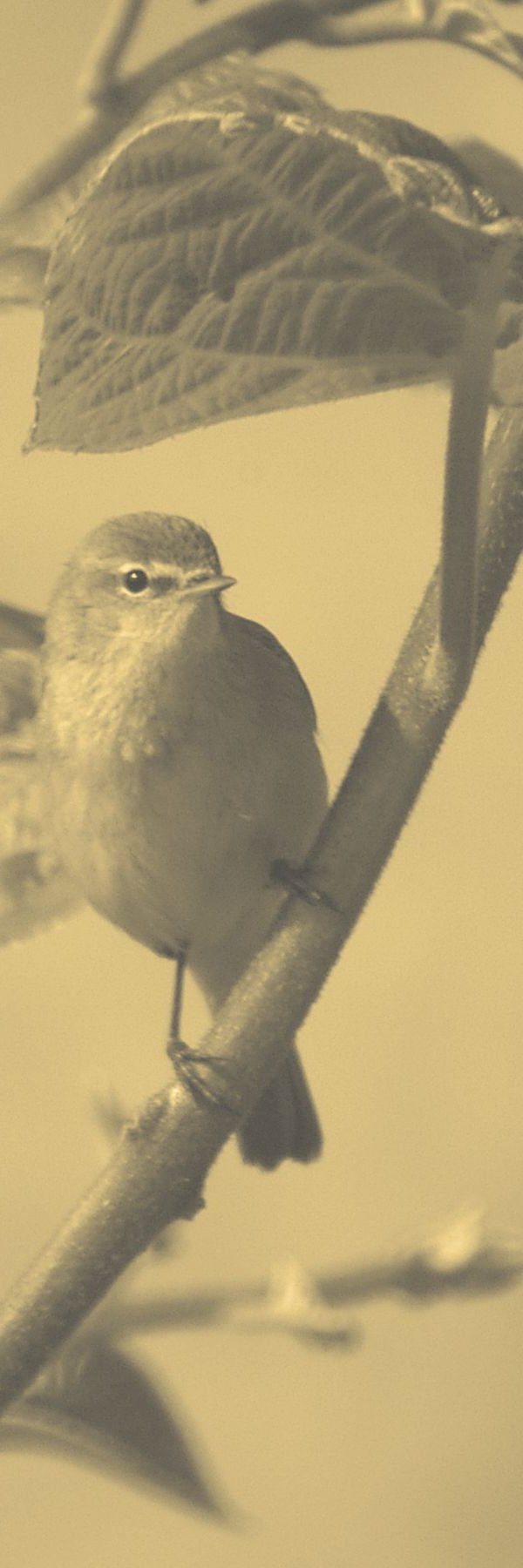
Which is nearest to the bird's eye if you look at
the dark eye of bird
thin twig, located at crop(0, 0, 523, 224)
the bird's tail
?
the dark eye of bird

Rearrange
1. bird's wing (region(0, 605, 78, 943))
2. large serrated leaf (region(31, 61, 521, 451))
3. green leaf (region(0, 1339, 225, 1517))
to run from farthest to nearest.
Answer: bird's wing (region(0, 605, 78, 943)), green leaf (region(0, 1339, 225, 1517)), large serrated leaf (region(31, 61, 521, 451))

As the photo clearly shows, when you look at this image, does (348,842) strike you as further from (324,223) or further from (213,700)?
(213,700)

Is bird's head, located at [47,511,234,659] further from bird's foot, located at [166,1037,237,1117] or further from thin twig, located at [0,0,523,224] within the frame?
bird's foot, located at [166,1037,237,1117]

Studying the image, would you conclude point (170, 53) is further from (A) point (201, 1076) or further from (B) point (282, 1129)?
(B) point (282, 1129)

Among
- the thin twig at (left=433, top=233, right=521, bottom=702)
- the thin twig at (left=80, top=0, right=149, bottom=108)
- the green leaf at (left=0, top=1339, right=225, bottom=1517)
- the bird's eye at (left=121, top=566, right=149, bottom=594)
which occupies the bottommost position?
the green leaf at (left=0, top=1339, right=225, bottom=1517)

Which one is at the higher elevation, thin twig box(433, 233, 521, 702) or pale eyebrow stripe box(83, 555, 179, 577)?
pale eyebrow stripe box(83, 555, 179, 577)

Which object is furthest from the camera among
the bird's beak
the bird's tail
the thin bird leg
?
the bird's tail

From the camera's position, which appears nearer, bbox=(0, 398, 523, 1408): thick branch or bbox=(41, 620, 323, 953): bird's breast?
bbox=(0, 398, 523, 1408): thick branch
